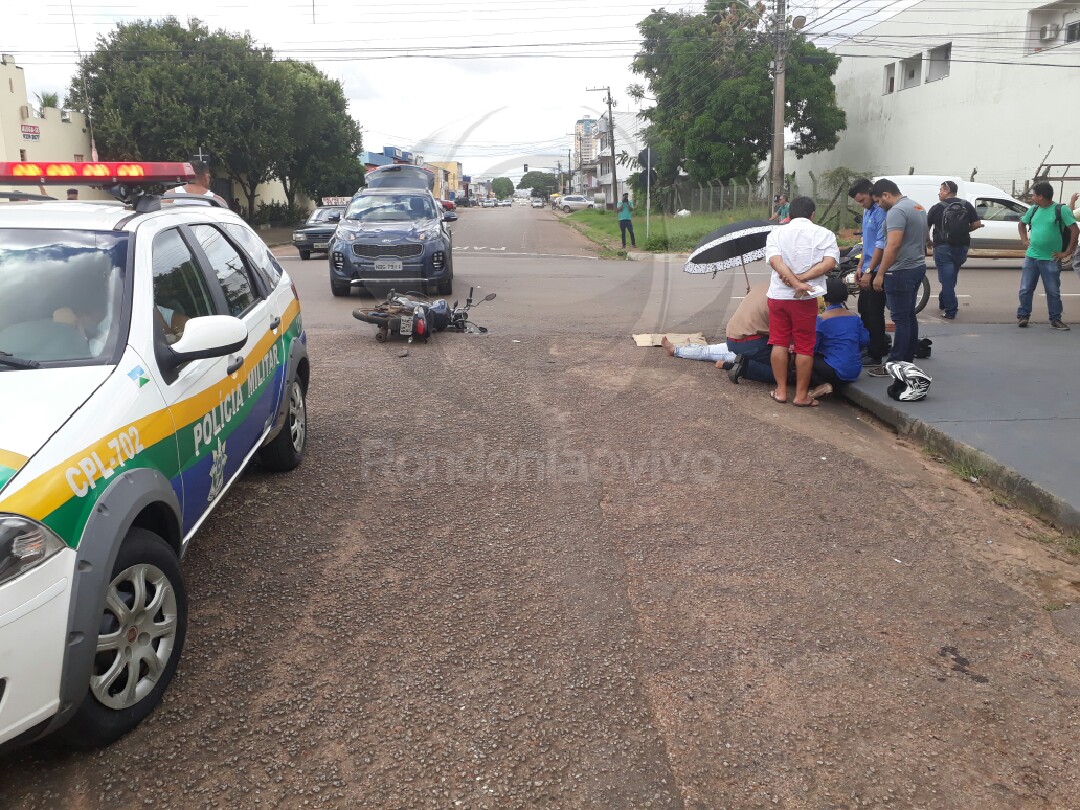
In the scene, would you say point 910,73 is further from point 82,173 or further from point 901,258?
point 82,173

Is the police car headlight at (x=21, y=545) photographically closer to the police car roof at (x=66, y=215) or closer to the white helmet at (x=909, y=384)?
the police car roof at (x=66, y=215)

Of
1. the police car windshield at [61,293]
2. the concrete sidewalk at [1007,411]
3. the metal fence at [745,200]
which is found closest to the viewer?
the police car windshield at [61,293]

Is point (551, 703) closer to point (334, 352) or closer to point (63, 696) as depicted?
point (63, 696)

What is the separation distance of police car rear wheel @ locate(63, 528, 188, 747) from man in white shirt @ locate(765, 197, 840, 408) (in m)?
5.48

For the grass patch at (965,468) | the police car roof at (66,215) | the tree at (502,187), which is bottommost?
the grass patch at (965,468)

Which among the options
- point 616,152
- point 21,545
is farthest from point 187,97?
point 616,152

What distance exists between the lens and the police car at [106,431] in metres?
2.42

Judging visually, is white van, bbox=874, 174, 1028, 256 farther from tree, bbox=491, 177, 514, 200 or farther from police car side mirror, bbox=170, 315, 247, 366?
tree, bbox=491, 177, 514, 200

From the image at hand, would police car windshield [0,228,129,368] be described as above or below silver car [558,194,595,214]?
below

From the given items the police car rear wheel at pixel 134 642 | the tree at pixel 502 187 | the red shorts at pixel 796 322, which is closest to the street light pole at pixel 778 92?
the red shorts at pixel 796 322

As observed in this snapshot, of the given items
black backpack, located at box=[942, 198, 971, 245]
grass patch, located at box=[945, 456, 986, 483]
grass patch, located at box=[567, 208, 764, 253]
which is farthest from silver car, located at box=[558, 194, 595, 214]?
grass patch, located at box=[945, 456, 986, 483]

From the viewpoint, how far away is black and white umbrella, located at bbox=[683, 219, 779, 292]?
26.8 feet

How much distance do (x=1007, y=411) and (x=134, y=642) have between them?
651 cm

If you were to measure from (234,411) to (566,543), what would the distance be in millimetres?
1818
